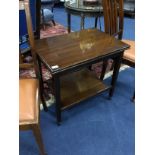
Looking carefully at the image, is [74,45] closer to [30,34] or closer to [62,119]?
[30,34]

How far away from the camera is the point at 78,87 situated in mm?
1727

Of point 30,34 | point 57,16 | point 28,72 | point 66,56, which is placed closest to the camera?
point 30,34

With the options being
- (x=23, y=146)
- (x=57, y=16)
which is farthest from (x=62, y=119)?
(x=57, y=16)

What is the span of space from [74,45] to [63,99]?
0.44 meters

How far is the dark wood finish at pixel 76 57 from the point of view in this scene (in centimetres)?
130

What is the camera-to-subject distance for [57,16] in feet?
13.6

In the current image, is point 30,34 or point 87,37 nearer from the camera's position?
point 30,34

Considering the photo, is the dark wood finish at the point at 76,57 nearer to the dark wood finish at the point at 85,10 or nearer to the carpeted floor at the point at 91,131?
the carpeted floor at the point at 91,131

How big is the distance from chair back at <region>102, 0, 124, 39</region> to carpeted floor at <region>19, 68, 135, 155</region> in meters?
0.65

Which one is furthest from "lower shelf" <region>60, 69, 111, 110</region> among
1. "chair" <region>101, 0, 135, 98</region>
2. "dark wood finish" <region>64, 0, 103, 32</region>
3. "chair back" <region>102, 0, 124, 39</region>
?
"dark wood finish" <region>64, 0, 103, 32</region>

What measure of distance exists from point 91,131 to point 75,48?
672 millimetres

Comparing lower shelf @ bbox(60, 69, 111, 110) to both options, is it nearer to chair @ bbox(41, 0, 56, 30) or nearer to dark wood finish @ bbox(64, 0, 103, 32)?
dark wood finish @ bbox(64, 0, 103, 32)

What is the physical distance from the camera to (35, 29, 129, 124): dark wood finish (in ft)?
4.26

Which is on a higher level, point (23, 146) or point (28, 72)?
point (28, 72)
